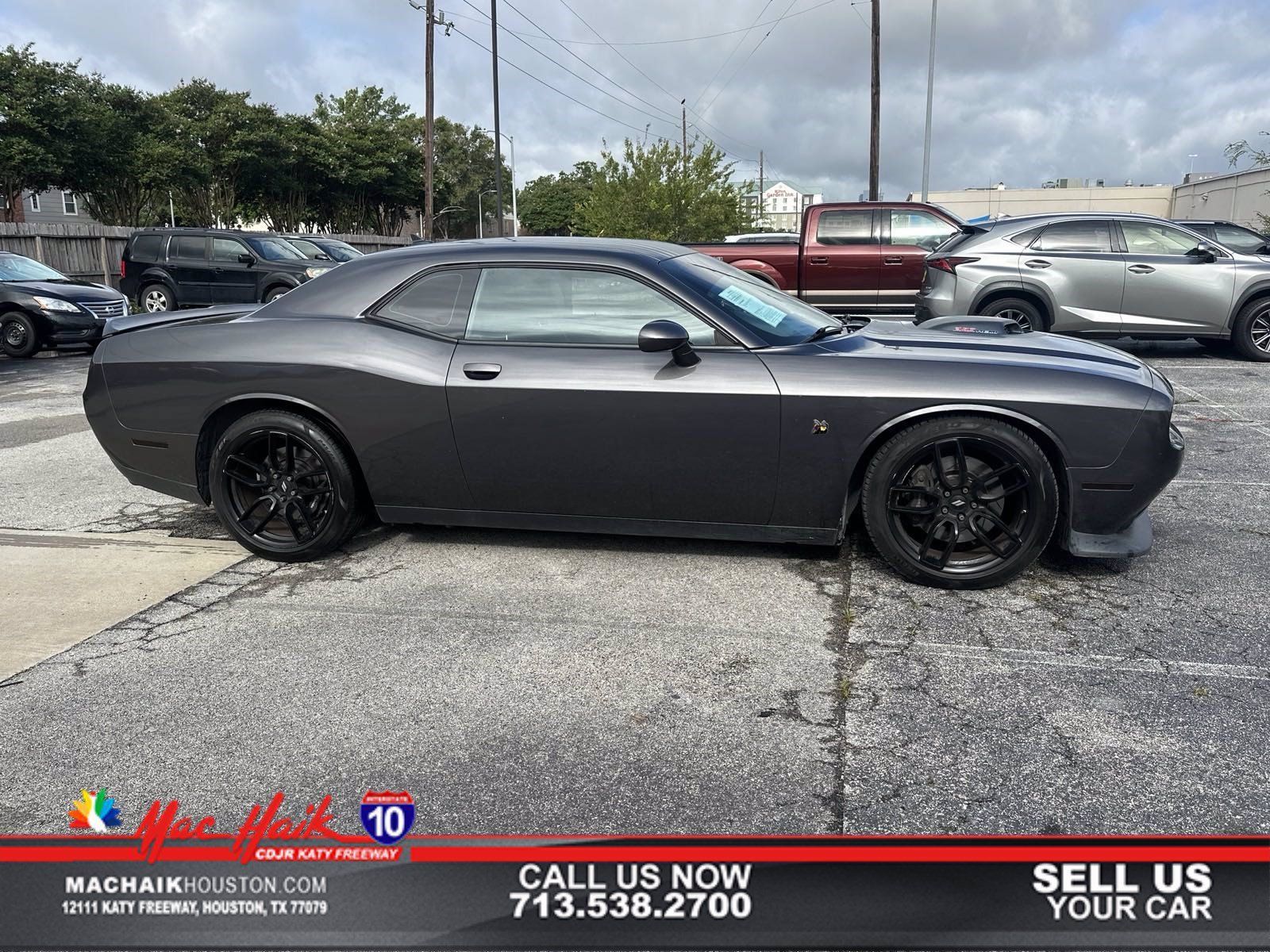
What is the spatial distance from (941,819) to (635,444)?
2032 mm

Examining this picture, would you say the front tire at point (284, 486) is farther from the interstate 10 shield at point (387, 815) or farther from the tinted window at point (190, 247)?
the tinted window at point (190, 247)

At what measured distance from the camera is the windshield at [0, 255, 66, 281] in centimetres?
1391

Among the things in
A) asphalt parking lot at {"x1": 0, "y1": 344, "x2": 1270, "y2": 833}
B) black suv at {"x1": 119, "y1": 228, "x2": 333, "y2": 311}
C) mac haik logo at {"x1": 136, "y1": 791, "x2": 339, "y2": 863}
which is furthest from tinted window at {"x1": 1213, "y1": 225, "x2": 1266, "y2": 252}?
mac haik logo at {"x1": 136, "y1": 791, "x2": 339, "y2": 863}

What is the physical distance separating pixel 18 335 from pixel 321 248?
26.2 ft

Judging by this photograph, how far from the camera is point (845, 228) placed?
42.3ft

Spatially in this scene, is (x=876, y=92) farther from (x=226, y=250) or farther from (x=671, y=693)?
(x=671, y=693)

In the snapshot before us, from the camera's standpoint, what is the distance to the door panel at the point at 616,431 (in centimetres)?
393

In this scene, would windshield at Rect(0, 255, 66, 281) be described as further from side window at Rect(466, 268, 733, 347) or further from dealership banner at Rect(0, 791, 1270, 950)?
dealership banner at Rect(0, 791, 1270, 950)

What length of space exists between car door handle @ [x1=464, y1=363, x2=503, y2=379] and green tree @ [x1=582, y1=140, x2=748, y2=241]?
77.6 feet

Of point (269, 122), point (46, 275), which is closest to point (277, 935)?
point (46, 275)

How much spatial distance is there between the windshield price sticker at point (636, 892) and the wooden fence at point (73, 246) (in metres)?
18.9

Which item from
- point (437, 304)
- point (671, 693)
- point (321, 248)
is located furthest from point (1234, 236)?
point (321, 248)

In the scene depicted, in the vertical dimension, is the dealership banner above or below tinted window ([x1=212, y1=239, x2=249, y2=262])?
below

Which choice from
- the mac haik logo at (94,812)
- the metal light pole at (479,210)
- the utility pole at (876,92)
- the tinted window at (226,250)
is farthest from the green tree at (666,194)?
the metal light pole at (479,210)
